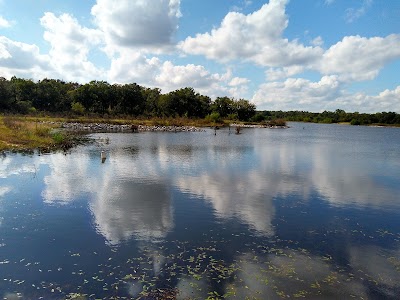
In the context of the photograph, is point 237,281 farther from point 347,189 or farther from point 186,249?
point 347,189

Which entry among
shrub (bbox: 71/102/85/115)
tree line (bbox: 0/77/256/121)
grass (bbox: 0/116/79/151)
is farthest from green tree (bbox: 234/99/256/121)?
grass (bbox: 0/116/79/151)

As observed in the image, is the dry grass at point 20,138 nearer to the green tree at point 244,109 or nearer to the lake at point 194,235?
the lake at point 194,235

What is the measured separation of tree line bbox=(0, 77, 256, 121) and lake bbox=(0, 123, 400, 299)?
86.2 m

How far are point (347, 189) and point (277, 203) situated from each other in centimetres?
842

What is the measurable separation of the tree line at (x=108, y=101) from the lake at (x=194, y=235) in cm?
8617

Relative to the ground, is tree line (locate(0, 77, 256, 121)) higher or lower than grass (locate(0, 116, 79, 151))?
higher

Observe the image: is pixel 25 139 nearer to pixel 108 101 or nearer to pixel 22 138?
pixel 22 138

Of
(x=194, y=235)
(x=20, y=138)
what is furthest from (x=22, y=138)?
(x=194, y=235)

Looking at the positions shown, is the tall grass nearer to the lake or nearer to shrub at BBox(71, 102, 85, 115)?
the lake

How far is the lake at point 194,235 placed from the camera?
1133 centimetres

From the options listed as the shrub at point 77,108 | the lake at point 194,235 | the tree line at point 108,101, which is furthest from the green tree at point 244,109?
the lake at point 194,235

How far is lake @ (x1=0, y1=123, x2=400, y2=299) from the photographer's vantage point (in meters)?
11.3

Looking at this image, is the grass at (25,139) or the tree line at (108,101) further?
the tree line at (108,101)

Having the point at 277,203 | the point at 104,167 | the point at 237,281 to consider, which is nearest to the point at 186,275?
the point at 237,281
